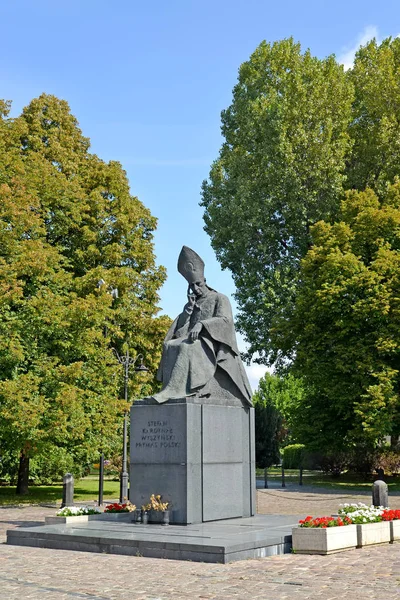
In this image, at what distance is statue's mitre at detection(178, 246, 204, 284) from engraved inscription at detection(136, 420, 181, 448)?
337cm

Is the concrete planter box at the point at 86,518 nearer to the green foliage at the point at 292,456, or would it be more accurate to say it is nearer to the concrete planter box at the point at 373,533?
the concrete planter box at the point at 373,533

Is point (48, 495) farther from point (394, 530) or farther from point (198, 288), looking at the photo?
point (394, 530)

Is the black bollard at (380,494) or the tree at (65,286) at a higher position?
the tree at (65,286)

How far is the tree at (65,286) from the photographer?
26.6 m

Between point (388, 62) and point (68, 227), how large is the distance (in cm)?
2044

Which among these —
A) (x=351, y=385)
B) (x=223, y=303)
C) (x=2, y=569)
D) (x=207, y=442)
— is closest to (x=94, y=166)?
(x=351, y=385)

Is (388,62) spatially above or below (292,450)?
above

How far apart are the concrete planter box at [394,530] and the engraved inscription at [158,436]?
4.22m

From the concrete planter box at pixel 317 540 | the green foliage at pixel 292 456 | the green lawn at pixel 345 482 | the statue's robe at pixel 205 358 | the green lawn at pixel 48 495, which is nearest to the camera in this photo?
the concrete planter box at pixel 317 540

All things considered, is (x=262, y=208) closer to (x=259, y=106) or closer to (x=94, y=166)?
(x=259, y=106)

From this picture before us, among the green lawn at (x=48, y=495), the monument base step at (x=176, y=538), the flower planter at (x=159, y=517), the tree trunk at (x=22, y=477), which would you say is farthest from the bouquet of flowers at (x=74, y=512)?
the tree trunk at (x=22, y=477)

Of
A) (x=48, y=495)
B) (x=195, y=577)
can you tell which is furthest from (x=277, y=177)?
(x=195, y=577)

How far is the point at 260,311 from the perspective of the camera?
3766cm

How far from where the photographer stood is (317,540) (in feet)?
41.6
